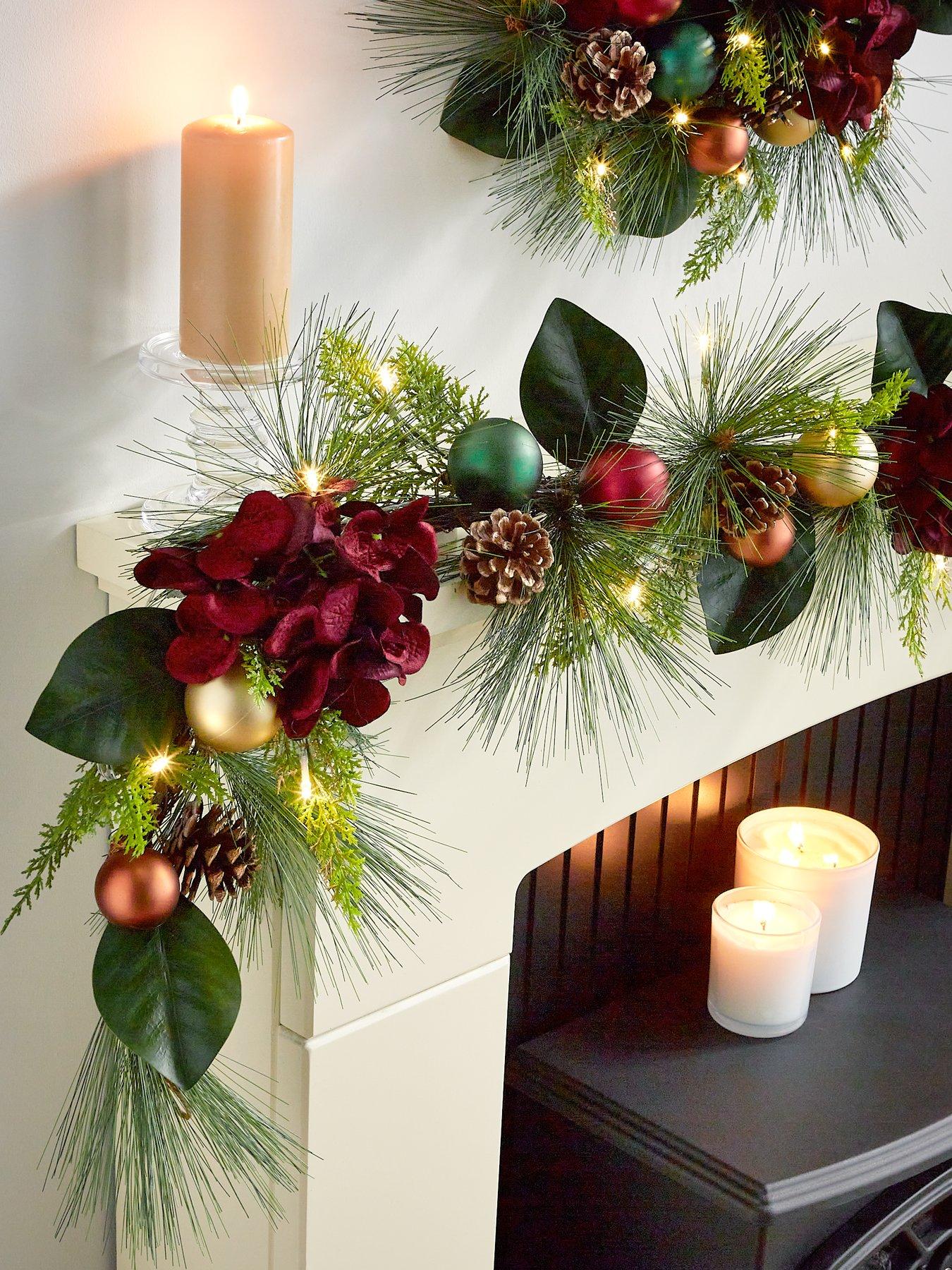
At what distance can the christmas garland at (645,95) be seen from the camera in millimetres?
793

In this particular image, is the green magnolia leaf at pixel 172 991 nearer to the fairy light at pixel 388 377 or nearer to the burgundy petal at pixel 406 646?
the burgundy petal at pixel 406 646

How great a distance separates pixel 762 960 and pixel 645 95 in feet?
2.32

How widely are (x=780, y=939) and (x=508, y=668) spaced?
0.52 m

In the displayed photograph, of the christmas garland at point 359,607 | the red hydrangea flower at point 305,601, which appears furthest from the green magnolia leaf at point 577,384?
the red hydrangea flower at point 305,601

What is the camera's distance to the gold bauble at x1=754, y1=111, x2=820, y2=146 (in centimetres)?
88

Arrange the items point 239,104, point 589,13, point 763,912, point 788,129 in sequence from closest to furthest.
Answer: point 239,104 → point 589,13 → point 788,129 → point 763,912

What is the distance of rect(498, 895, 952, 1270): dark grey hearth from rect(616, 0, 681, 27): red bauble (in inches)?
31.7

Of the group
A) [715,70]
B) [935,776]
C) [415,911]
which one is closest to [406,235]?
[715,70]

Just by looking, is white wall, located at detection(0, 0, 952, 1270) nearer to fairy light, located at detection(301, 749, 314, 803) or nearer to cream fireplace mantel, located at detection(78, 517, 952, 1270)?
cream fireplace mantel, located at detection(78, 517, 952, 1270)

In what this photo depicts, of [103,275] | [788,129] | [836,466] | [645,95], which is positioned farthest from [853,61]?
[103,275]

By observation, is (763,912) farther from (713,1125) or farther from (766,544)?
(766,544)

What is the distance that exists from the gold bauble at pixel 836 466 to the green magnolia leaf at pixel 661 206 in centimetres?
20

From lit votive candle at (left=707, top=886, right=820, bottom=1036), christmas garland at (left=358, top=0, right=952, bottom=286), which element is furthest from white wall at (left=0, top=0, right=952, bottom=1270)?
lit votive candle at (left=707, top=886, right=820, bottom=1036)

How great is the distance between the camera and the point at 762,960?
116cm
